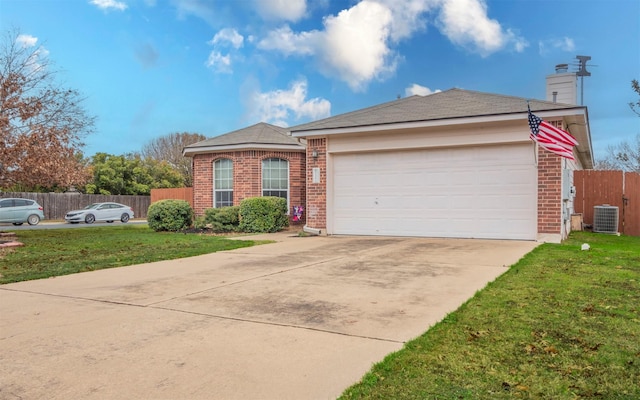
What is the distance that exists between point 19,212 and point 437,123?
2299 centimetres

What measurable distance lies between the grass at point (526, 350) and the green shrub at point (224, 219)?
1082cm

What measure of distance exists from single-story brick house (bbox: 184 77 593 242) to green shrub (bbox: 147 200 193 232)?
5.43 meters

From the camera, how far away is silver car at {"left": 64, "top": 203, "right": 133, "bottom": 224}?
2499 cm

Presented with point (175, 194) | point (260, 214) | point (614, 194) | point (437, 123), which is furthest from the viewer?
point (175, 194)

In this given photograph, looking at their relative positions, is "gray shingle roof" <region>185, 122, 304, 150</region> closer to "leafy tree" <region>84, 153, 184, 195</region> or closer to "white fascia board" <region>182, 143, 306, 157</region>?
"white fascia board" <region>182, 143, 306, 157</region>

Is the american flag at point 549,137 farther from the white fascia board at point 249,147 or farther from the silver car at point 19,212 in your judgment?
the silver car at point 19,212

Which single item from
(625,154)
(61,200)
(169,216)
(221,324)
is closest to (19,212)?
(61,200)

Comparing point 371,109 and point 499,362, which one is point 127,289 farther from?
point 371,109

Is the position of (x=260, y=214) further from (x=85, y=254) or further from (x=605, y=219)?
(x=605, y=219)

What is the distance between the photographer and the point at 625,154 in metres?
20.1

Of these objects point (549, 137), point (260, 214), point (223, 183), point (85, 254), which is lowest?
point (85, 254)

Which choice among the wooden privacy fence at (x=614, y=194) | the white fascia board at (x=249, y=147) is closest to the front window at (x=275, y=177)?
the white fascia board at (x=249, y=147)

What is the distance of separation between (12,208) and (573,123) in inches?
1021

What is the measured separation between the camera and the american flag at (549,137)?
30.1 feet
